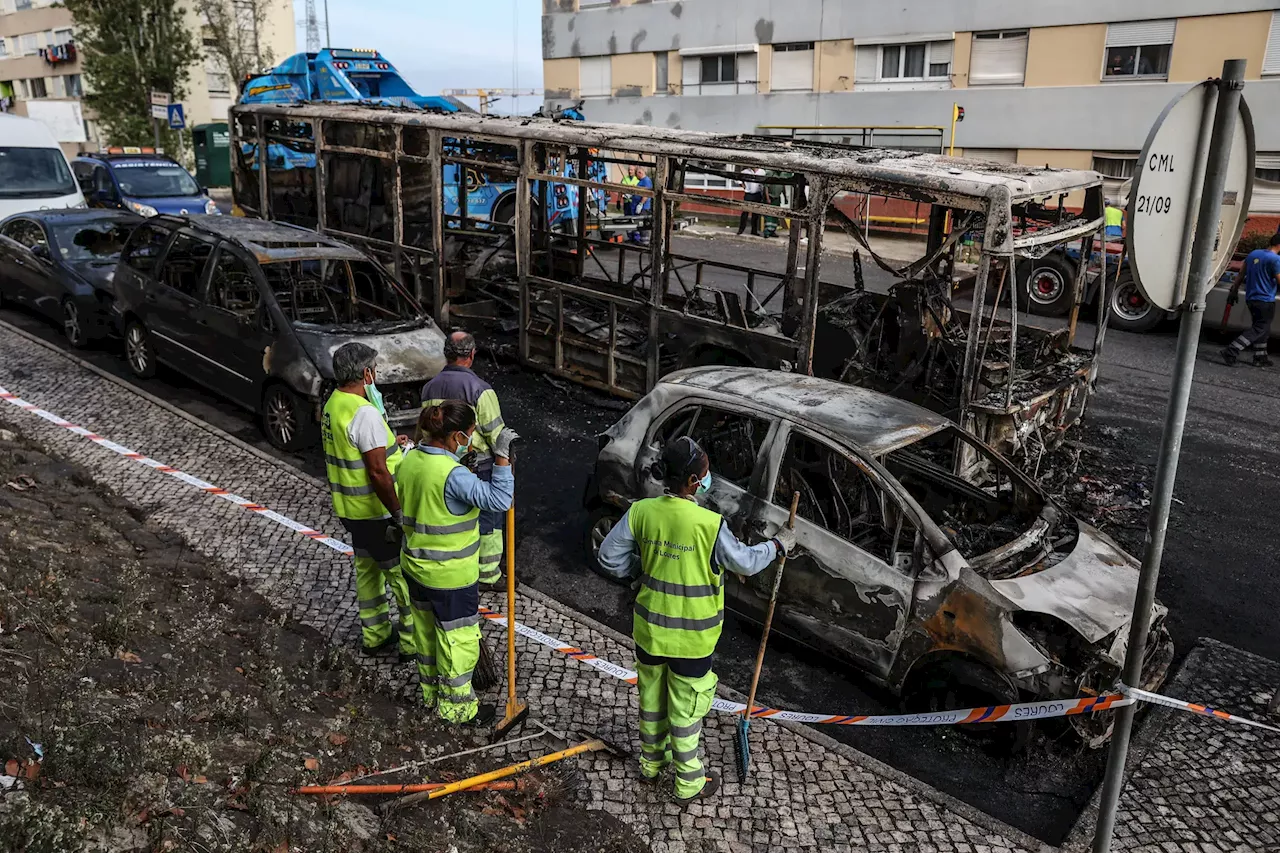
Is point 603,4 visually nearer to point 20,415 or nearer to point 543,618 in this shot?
point 20,415

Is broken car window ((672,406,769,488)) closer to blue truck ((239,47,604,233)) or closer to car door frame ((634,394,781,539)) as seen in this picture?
car door frame ((634,394,781,539))

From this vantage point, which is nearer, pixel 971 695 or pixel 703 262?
pixel 971 695

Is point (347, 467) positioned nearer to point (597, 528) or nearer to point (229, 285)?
point (597, 528)

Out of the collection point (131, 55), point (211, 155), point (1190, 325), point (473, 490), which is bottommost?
point (473, 490)

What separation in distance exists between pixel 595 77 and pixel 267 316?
24.7 meters

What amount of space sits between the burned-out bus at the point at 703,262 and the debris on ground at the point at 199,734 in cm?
461

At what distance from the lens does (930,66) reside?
23.8 metres

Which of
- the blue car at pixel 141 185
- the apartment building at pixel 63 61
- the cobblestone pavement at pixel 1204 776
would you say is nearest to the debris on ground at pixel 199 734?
the cobblestone pavement at pixel 1204 776

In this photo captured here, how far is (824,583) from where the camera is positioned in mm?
5039

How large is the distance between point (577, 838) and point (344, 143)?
34.9 feet

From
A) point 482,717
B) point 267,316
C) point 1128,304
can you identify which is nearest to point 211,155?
point 267,316

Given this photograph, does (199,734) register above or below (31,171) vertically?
below

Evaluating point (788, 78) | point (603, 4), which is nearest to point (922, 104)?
point (788, 78)

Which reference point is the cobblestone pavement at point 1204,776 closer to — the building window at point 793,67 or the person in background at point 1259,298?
the person in background at point 1259,298
